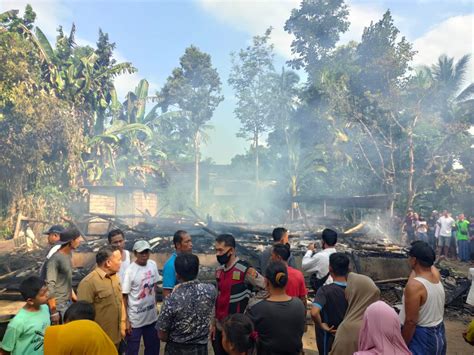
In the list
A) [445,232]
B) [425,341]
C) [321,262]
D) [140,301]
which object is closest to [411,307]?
[425,341]

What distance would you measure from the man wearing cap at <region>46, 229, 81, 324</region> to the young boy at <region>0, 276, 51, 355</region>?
0.77m

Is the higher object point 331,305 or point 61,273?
point 61,273

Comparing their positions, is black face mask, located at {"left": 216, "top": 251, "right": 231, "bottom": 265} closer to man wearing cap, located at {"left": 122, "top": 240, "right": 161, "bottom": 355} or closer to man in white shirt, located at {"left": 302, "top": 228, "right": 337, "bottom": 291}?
man wearing cap, located at {"left": 122, "top": 240, "right": 161, "bottom": 355}

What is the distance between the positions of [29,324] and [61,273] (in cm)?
114

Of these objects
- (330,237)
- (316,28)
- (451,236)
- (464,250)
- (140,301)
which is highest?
(316,28)

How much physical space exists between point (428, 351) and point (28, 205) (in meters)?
17.8

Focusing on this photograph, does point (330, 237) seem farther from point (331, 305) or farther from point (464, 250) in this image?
point (464, 250)

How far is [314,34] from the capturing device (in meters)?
27.2

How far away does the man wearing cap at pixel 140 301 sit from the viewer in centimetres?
437

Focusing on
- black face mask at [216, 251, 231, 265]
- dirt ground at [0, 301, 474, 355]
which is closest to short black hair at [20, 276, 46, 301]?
black face mask at [216, 251, 231, 265]

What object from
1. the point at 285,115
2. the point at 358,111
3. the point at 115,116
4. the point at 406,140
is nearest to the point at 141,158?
the point at 115,116

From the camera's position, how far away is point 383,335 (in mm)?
2803

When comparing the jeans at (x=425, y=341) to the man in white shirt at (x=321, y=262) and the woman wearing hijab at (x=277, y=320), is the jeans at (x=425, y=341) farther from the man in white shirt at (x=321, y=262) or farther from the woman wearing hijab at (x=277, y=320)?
the man in white shirt at (x=321, y=262)

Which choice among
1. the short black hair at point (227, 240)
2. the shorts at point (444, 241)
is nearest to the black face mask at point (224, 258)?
the short black hair at point (227, 240)
